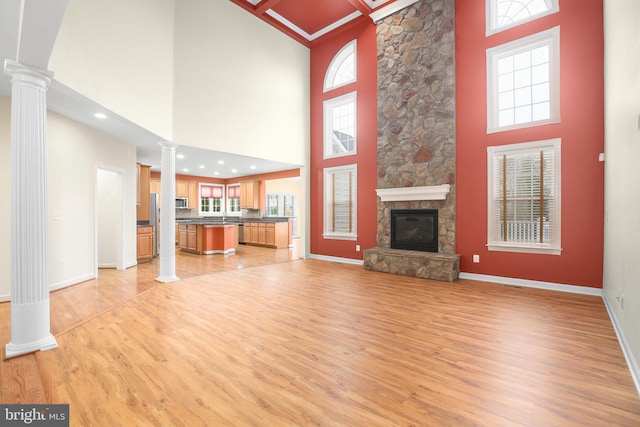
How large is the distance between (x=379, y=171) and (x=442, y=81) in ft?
6.94

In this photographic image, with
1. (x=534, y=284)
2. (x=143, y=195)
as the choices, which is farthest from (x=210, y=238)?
(x=534, y=284)

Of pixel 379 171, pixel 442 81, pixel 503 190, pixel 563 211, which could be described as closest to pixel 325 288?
pixel 379 171

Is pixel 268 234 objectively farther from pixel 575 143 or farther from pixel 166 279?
pixel 575 143

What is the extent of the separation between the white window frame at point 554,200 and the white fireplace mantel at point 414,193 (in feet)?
2.50

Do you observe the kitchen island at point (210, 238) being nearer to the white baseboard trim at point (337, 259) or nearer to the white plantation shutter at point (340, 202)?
the white baseboard trim at point (337, 259)

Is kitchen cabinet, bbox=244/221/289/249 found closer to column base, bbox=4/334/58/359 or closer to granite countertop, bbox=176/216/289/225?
granite countertop, bbox=176/216/289/225

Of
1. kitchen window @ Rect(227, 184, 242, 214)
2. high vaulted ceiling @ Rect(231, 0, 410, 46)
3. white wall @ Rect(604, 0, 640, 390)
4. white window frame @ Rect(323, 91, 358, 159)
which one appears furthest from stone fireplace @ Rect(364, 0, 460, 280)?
kitchen window @ Rect(227, 184, 242, 214)

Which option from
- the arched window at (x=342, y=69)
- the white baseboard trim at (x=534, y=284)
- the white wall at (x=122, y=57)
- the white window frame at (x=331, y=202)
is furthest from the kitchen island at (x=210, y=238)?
the white baseboard trim at (x=534, y=284)

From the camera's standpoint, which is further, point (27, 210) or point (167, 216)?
point (167, 216)

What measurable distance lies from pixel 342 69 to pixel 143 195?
6.09 metres

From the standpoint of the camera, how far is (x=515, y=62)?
196 inches

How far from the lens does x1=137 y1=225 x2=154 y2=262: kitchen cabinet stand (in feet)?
23.3

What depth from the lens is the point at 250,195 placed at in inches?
440

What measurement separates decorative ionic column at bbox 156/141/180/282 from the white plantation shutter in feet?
12.0
